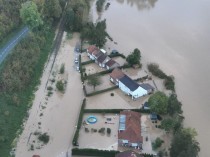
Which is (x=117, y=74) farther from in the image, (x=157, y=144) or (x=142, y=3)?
(x=142, y=3)

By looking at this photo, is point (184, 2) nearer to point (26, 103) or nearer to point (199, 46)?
point (199, 46)

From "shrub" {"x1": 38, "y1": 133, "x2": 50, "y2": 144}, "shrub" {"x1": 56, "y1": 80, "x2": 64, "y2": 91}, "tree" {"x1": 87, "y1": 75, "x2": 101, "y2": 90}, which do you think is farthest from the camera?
"shrub" {"x1": 56, "y1": 80, "x2": 64, "y2": 91}

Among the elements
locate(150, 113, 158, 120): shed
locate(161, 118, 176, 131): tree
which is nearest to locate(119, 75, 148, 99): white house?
locate(150, 113, 158, 120): shed

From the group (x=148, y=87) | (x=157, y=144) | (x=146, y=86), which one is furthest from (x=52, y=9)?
(x=157, y=144)

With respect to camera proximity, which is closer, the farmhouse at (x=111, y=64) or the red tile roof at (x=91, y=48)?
A: the farmhouse at (x=111, y=64)

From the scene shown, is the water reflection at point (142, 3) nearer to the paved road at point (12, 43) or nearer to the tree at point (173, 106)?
the paved road at point (12, 43)

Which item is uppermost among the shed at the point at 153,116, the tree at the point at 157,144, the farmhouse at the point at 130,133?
the shed at the point at 153,116

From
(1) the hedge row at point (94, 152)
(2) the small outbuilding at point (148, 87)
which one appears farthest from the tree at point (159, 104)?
(1) the hedge row at point (94, 152)

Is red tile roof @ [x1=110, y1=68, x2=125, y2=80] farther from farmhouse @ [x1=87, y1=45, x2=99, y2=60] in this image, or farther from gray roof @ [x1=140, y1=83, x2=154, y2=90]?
farmhouse @ [x1=87, y1=45, x2=99, y2=60]
